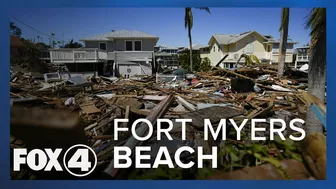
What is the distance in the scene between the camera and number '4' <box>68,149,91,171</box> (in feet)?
12.6

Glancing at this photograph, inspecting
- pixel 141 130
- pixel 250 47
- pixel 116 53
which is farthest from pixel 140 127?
pixel 250 47

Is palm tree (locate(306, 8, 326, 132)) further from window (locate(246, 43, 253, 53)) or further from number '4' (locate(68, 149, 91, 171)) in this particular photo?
number '4' (locate(68, 149, 91, 171))

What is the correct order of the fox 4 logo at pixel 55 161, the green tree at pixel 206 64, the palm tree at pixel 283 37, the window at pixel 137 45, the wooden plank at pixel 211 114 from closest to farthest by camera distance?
the fox 4 logo at pixel 55 161 < the wooden plank at pixel 211 114 < the palm tree at pixel 283 37 < the window at pixel 137 45 < the green tree at pixel 206 64

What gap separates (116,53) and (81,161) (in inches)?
101

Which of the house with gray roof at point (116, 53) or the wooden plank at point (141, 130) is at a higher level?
the house with gray roof at point (116, 53)

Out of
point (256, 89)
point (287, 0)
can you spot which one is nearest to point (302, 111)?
point (287, 0)

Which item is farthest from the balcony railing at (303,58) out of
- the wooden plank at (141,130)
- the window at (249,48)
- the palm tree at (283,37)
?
the wooden plank at (141,130)

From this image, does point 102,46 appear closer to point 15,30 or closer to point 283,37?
point 15,30

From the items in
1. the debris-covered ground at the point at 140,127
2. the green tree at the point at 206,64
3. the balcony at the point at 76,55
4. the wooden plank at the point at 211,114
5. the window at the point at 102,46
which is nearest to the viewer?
the debris-covered ground at the point at 140,127

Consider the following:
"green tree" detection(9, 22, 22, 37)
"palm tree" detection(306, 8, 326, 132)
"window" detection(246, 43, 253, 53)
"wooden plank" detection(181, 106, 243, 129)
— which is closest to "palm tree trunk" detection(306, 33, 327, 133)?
"palm tree" detection(306, 8, 326, 132)

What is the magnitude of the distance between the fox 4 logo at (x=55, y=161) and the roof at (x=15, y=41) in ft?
5.56

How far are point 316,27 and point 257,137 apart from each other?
6.72ft

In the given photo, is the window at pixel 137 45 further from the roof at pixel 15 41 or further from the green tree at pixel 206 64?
the green tree at pixel 206 64

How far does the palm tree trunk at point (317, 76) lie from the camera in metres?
3.94
